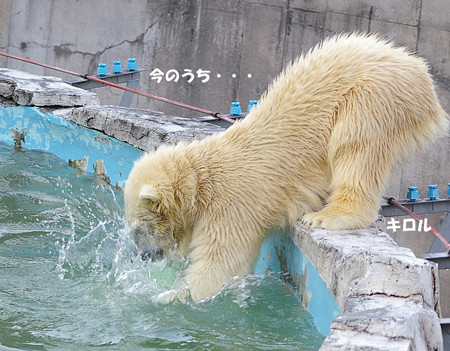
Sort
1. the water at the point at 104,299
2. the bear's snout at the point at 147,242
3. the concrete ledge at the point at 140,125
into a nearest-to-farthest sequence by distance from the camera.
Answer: the water at the point at 104,299 → the bear's snout at the point at 147,242 → the concrete ledge at the point at 140,125

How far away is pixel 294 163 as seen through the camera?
3.17 meters

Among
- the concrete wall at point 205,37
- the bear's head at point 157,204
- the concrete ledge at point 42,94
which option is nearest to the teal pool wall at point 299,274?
the bear's head at point 157,204

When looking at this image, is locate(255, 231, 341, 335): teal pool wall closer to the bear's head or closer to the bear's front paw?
the bear's front paw

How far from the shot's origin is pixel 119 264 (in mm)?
3305

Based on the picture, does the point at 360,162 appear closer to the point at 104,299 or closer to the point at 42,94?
the point at 104,299

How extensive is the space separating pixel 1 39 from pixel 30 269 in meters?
8.35

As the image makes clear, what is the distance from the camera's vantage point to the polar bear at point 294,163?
302cm

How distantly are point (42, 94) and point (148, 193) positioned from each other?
107 inches

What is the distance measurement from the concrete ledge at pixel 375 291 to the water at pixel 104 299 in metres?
0.38

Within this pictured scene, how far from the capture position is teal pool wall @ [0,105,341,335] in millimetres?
2844

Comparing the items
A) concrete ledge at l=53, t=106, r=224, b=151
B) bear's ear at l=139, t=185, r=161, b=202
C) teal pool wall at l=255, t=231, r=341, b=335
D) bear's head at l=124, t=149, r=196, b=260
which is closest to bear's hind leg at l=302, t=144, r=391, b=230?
teal pool wall at l=255, t=231, r=341, b=335

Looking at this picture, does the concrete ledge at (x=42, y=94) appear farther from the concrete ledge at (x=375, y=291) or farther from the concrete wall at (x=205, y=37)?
the concrete wall at (x=205, y=37)

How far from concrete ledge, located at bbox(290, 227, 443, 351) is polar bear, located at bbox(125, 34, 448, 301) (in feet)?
0.92

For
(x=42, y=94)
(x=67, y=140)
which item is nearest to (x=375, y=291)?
(x=67, y=140)
